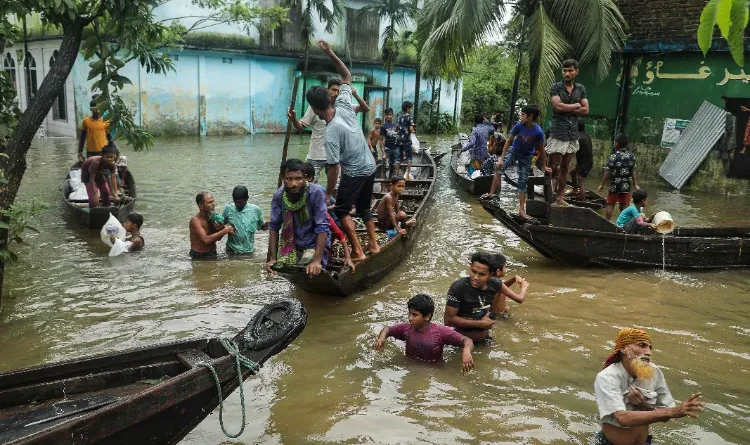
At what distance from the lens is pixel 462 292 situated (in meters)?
5.48

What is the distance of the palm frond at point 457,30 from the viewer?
43.3 feet

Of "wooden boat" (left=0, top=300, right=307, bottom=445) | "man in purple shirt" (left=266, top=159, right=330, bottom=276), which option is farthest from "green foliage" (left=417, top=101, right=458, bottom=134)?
"wooden boat" (left=0, top=300, right=307, bottom=445)

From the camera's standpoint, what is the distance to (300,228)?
605 cm

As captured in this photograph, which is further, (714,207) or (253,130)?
(253,130)

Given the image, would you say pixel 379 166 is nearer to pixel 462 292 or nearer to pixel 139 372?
pixel 462 292

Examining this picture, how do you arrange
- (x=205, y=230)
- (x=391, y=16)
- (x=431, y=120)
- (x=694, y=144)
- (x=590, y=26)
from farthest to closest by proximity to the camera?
1. (x=431, y=120)
2. (x=391, y=16)
3. (x=694, y=144)
4. (x=590, y=26)
5. (x=205, y=230)

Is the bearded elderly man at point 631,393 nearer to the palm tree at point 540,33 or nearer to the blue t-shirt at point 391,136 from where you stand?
the palm tree at point 540,33

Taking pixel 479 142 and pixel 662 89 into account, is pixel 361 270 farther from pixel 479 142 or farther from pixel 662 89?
pixel 662 89

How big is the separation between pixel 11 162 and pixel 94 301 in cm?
173

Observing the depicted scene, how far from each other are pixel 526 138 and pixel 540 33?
5749 millimetres

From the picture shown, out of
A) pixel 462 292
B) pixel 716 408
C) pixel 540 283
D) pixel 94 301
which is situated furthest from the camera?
pixel 540 283

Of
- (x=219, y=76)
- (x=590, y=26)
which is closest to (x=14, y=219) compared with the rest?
(x=590, y=26)

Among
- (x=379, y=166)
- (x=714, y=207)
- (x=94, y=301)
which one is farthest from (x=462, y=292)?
(x=714, y=207)

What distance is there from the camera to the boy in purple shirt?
16.8 feet
